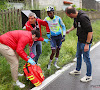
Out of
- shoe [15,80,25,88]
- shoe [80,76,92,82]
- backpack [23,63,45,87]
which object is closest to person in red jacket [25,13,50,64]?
backpack [23,63,45,87]

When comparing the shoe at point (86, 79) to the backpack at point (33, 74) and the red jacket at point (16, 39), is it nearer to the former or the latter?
the backpack at point (33, 74)

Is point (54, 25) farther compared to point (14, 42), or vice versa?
point (54, 25)

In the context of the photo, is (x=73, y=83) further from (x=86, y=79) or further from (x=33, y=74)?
(x=33, y=74)

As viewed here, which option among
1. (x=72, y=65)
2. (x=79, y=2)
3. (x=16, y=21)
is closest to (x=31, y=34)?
(x=72, y=65)

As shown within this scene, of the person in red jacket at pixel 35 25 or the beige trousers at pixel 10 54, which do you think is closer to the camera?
the beige trousers at pixel 10 54

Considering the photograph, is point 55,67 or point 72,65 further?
point 72,65

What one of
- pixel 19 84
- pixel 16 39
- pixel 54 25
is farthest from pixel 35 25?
pixel 19 84

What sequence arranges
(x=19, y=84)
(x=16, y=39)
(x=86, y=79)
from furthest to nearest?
(x=86, y=79)
(x=19, y=84)
(x=16, y=39)

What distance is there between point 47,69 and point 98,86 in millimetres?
1688

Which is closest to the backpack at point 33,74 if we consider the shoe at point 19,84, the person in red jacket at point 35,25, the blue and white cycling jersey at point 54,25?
the shoe at point 19,84

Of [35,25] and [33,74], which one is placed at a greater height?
[35,25]

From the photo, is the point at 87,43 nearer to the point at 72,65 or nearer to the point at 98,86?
the point at 98,86

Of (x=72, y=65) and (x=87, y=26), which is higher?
(x=87, y=26)

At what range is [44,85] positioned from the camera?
13.7 ft
